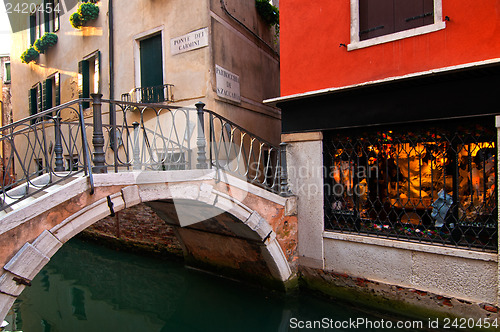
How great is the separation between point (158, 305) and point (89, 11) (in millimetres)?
6791

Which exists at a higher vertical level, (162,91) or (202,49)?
(202,49)

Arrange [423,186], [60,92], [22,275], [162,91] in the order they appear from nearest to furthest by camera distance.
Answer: [22,275] < [423,186] < [162,91] < [60,92]

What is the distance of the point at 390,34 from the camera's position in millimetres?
4168

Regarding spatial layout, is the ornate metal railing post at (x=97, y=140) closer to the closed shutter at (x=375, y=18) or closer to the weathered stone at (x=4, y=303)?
the weathered stone at (x=4, y=303)

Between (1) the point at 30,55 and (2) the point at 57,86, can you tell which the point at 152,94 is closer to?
(2) the point at 57,86

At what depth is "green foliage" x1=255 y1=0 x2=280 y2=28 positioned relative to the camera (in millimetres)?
7383

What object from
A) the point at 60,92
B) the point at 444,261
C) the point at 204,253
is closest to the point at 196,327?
the point at 204,253

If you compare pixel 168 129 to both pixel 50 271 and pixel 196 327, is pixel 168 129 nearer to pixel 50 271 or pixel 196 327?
pixel 196 327

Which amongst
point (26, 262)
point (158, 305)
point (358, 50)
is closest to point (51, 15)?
point (158, 305)

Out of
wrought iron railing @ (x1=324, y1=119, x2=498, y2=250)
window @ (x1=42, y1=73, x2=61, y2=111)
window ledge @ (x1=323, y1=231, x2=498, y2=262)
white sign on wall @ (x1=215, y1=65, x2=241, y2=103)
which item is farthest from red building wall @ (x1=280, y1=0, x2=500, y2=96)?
window @ (x1=42, y1=73, x2=61, y2=111)

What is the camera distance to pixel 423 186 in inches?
215

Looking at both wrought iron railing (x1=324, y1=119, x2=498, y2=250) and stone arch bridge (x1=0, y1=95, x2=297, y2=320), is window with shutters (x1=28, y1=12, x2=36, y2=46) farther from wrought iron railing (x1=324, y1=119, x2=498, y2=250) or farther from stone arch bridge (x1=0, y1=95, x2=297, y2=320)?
wrought iron railing (x1=324, y1=119, x2=498, y2=250)

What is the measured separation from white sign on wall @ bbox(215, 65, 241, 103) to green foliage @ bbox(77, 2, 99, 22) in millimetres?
3887

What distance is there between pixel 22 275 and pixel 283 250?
343cm
